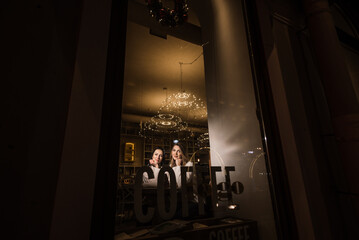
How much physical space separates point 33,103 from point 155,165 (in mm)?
606

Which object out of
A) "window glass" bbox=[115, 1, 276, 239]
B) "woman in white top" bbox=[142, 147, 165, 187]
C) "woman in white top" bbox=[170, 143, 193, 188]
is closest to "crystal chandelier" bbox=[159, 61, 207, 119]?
"window glass" bbox=[115, 1, 276, 239]

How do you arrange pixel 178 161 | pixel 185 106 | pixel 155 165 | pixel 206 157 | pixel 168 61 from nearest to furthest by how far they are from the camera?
pixel 155 165 → pixel 178 161 → pixel 206 157 → pixel 185 106 → pixel 168 61

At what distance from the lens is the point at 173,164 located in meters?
1.02

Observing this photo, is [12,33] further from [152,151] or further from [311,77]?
[311,77]

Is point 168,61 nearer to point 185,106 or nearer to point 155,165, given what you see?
point 185,106

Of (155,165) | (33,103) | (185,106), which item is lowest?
(155,165)

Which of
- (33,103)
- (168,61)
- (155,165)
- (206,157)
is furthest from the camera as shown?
(168,61)

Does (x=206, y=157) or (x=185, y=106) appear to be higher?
(x=185, y=106)

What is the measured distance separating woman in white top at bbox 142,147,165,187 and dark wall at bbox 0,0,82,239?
0.39m

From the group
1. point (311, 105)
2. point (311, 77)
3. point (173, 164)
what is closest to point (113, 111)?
point (173, 164)

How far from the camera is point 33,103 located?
658 mm

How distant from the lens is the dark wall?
0.57 meters

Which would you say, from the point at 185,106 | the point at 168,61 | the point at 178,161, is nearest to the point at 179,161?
the point at 178,161

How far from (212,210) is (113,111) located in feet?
2.64
